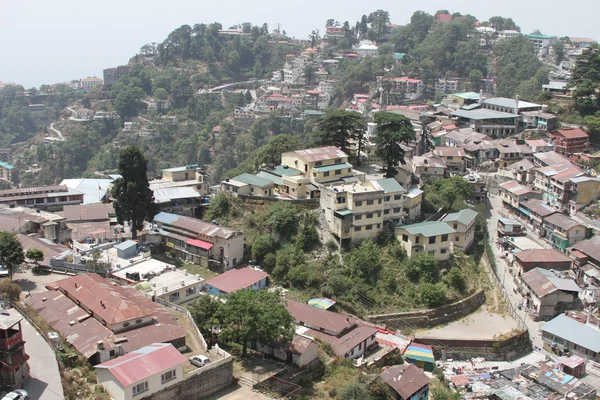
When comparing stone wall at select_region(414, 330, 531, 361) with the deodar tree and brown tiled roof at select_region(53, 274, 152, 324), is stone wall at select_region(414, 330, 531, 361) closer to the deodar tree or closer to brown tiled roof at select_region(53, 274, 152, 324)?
brown tiled roof at select_region(53, 274, 152, 324)

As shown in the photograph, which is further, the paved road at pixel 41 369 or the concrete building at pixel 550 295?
the concrete building at pixel 550 295

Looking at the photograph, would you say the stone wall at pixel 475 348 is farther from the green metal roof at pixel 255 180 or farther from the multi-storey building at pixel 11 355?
the multi-storey building at pixel 11 355

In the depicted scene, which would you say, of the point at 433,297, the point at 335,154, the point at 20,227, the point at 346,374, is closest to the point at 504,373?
the point at 433,297

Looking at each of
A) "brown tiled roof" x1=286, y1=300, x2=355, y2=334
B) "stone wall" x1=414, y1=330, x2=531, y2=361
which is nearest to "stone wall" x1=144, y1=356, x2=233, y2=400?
"brown tiled roof" x1=286, y1=300, x2=355, y2=334

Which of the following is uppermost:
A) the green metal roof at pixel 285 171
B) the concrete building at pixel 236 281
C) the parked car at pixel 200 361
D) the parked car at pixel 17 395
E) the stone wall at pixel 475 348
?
the green metal roof at pixel 285 171

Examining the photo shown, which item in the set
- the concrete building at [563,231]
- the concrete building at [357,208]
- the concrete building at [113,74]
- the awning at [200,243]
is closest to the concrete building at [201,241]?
the awning at [200,243]

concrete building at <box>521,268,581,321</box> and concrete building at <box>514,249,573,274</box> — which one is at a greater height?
concrete building at <box>514,249,573,274</box>
